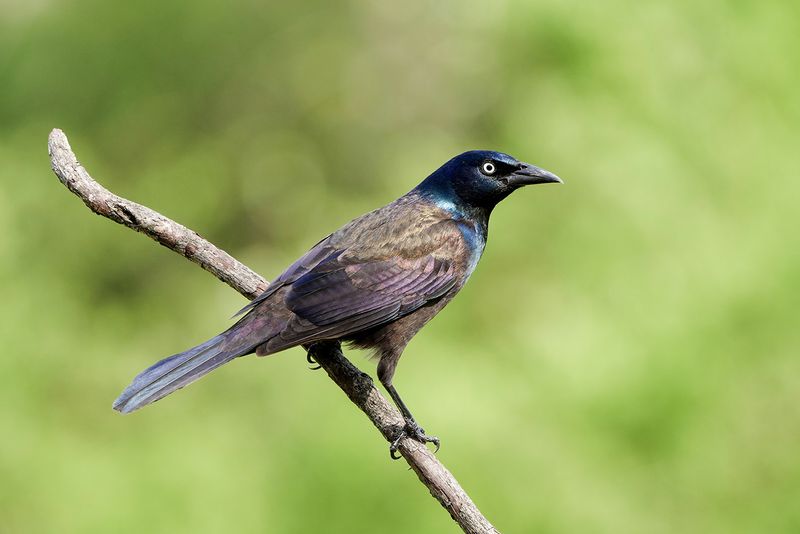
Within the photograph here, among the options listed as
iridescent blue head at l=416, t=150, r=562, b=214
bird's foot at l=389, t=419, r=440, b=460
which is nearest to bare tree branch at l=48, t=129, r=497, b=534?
bird's foot at l=389, t=419, r=440, b=460

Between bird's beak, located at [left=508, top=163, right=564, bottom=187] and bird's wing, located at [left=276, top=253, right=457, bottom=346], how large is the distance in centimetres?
45

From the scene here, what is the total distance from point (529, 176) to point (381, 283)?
0.77 metres

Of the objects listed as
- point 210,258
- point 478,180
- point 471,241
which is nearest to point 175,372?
point 210,258

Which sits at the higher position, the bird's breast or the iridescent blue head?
the iridescent blue head

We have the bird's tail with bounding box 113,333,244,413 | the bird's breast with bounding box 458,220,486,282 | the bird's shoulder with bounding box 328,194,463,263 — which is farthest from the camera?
the bird's breast with bounding box 458,220,486,282

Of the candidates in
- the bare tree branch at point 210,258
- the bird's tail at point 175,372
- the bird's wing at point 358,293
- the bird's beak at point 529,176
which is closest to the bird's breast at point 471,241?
the bird's wing at point 358,293

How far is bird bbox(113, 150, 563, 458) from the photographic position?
367cm

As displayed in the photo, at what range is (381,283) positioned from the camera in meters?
3.94

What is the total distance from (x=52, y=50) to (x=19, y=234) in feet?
6.86

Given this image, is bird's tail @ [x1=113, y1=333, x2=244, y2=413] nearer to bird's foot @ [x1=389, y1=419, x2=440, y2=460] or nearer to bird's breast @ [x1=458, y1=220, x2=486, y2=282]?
bird's foot @ [x1=389, y1=419, x2=440, y2=460]

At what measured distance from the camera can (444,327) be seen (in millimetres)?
6348

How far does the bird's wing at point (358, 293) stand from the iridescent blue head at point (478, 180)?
13.3 inches

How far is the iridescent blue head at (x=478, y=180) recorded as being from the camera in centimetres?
424

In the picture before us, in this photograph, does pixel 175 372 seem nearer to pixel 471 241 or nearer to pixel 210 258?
pixel 210 258
